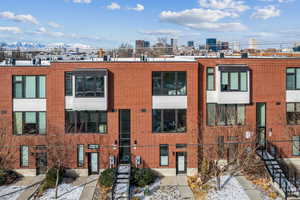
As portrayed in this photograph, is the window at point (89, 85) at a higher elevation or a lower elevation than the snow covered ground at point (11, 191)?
higher

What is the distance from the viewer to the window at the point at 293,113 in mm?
22203

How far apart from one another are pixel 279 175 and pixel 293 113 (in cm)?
549

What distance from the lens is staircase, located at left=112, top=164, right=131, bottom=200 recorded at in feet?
58.7

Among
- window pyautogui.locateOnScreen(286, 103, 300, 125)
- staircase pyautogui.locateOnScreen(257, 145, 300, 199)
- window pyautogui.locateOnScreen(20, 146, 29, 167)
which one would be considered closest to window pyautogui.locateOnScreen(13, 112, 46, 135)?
window pyautogui.locateOnScreen(20, 146, 29, 167)

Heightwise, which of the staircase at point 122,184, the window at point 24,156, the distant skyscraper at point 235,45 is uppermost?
the distant skyscraper at point 235,45

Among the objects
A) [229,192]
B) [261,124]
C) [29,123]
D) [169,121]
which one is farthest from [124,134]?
[261,124]

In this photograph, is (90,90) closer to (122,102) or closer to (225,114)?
(122,102)

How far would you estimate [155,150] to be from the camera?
21.2 meters

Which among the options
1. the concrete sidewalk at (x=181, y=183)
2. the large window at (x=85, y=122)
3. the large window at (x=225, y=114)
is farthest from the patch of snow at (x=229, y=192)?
the large window at (x=85, y=122)

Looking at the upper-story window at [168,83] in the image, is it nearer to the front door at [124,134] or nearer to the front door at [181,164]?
the front door at [124,134]

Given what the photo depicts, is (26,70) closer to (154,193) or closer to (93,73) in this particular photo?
(93,73)

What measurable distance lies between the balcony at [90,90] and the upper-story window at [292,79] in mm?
13384

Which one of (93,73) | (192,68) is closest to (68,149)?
(93,73)

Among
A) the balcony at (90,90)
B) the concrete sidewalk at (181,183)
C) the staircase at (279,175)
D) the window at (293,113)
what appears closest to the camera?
Answer: the staircase at (279,175)
